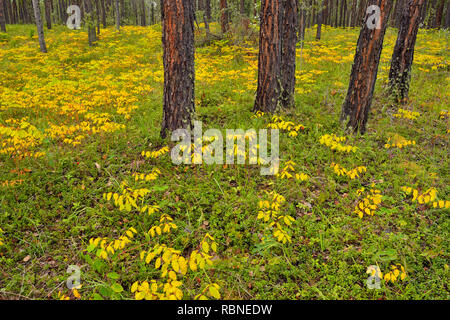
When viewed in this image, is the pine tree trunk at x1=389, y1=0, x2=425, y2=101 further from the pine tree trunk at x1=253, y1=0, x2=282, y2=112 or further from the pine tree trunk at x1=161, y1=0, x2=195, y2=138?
the pine tree trunk at x1=161, y1=0, x2=195, y2=138

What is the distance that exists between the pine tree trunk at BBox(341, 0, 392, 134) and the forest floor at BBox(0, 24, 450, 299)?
401 mm

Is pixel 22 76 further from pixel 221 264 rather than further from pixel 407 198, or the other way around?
pixel 407 198

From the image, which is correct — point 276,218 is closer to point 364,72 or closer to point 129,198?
point 129,198

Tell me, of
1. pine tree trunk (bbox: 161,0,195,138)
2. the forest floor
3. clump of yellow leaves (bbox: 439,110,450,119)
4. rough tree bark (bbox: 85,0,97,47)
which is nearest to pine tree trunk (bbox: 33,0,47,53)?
rough tree bark (bbox: 85,0,97,47)

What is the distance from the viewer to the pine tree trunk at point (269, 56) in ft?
19.6

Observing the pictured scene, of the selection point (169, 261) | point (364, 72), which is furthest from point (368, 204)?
point (364, 72)

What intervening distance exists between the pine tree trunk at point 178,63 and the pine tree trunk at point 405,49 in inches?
241

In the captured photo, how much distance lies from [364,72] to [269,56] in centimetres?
215

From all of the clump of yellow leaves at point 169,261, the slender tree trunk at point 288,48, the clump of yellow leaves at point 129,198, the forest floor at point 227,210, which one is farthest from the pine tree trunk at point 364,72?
the clump of yellow leaves at point 169,261

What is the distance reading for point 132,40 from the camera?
18.4 meters

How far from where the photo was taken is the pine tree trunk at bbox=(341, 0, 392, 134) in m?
5.23

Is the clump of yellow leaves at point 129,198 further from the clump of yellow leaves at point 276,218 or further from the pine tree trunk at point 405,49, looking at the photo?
the pine tree trunk at point 405,49

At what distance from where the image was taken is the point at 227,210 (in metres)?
4.08
